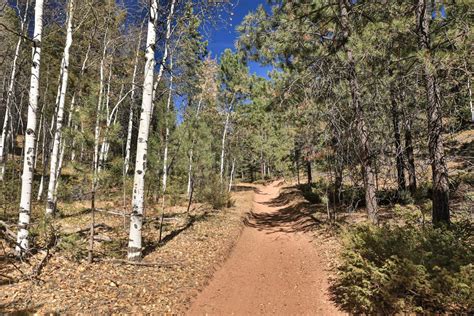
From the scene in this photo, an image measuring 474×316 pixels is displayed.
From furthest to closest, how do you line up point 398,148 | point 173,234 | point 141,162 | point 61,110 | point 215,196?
1. point 215,196
2. point 173,234
3. point 61,110
4. point 141,162
5. point 398,148

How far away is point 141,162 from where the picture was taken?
6.78 metres

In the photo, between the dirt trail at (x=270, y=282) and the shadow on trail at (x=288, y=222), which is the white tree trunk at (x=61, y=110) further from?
the shadow on trail at (x=288, y=222)

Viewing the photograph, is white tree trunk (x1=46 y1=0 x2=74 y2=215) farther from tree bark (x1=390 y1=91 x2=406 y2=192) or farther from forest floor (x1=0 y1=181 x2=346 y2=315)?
tree bark (x1=390 y1=91 x2=406 y2=192)

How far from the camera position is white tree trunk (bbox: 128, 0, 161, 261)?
21.7ft

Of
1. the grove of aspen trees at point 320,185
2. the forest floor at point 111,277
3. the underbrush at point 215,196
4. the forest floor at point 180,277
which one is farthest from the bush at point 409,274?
the underbrush at point 215,196

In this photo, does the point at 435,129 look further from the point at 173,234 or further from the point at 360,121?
the point at 173,234

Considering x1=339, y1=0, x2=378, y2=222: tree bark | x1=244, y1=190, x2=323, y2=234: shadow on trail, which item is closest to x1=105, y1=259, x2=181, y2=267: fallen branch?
x1=339, y1=0, x2=378, y2=222: tree bark

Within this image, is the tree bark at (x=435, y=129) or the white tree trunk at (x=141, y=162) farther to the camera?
the white tree trunk at (x=141, y=162)

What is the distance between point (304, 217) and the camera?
1320 centimetres

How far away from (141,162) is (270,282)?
4.22m

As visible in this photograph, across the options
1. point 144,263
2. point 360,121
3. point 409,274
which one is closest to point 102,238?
point 144,263

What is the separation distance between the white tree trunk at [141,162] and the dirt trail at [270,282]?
80.1 inches

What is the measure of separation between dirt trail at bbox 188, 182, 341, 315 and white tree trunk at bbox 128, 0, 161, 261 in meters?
2.04

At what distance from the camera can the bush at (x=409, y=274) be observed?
3.88 m
